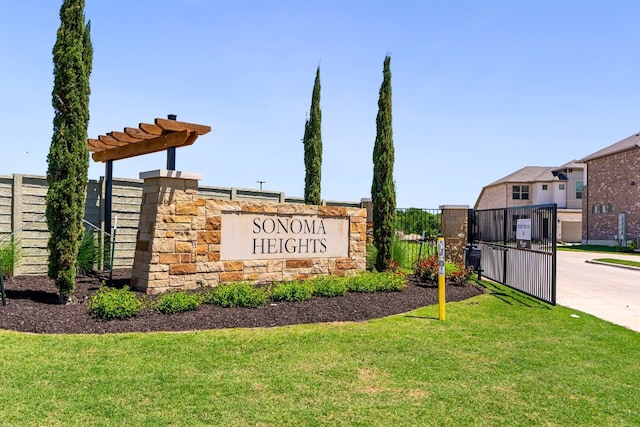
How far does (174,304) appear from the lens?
24.7ft

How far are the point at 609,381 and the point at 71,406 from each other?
543cm

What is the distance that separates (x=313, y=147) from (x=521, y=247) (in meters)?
6.89

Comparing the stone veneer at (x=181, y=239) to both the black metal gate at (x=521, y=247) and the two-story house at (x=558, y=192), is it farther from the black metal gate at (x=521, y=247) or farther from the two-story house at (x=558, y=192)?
the two-story house at (x=558, y=192)

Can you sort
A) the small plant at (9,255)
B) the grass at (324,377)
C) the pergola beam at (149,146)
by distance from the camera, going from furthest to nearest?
the small plant at (9,255) < the pergola beam at (149,146) < the grass at (324,377)

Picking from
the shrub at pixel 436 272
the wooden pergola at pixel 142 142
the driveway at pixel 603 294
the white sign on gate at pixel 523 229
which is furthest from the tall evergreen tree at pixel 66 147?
the driveway at pixel 603 294

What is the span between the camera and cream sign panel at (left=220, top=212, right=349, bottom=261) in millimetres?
9828

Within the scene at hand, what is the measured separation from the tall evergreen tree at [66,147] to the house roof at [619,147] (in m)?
36.4

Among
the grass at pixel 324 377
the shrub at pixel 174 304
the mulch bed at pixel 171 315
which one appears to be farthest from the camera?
the shrub at pixel 174 304

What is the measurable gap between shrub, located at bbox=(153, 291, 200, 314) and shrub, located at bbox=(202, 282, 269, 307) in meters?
0.48

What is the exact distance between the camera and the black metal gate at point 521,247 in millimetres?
10023

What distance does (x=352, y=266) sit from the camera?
1170 centimetres

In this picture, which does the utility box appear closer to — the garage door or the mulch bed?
the mulch bed

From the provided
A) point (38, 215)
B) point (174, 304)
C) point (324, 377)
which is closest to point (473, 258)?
point (174, 304)

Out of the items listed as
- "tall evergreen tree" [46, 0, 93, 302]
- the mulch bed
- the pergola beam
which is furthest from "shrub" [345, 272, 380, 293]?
"tall evergreen tree" [46, 0, 93, 302]
